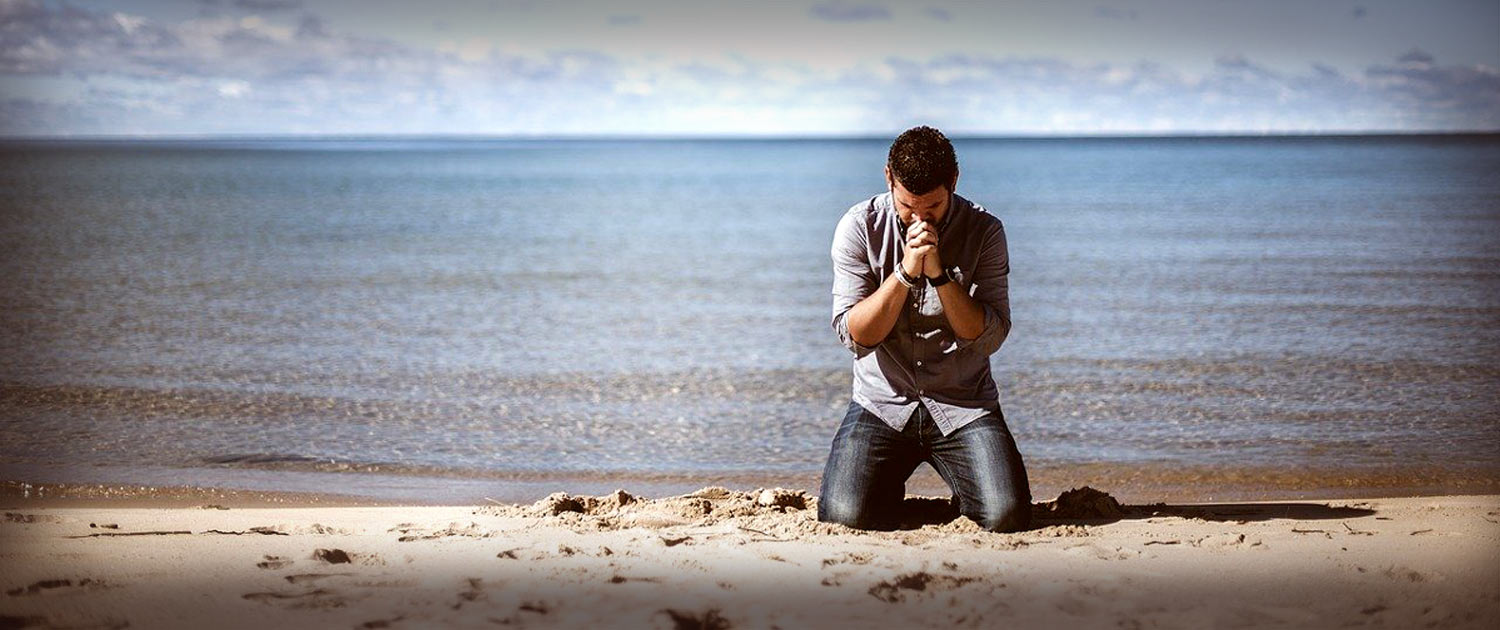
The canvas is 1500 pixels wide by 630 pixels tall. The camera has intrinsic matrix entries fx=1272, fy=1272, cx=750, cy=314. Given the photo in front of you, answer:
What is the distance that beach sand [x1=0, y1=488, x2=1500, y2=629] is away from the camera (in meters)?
3.54

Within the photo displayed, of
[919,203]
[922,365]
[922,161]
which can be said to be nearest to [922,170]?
[922,161]

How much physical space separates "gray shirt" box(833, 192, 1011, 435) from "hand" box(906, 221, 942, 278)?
0.78 ft

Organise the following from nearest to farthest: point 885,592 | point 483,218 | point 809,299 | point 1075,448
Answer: point 885,592
point 1075,448
point 809,299
point 483,218

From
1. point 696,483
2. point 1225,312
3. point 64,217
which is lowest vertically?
point 696,483

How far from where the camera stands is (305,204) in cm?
3400

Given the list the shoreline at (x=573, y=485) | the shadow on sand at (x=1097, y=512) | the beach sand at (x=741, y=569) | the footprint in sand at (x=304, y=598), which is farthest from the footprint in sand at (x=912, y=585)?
the shoreline at (x=573, y=485)

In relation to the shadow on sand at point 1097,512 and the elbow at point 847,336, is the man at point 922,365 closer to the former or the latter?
the elbow at point 847,336

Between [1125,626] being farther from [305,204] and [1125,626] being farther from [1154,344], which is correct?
[305,204]

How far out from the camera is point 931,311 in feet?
14.7

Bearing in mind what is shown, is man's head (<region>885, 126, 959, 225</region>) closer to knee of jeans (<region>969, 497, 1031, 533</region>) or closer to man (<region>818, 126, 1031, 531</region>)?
man (<region>818, 126, 1031, 531</region>)

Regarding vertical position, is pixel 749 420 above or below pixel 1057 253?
below

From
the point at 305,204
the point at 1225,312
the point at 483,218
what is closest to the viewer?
the point at 1225,312

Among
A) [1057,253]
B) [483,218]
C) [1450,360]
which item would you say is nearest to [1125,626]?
[1450,360]

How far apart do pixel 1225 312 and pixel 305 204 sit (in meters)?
27.6
